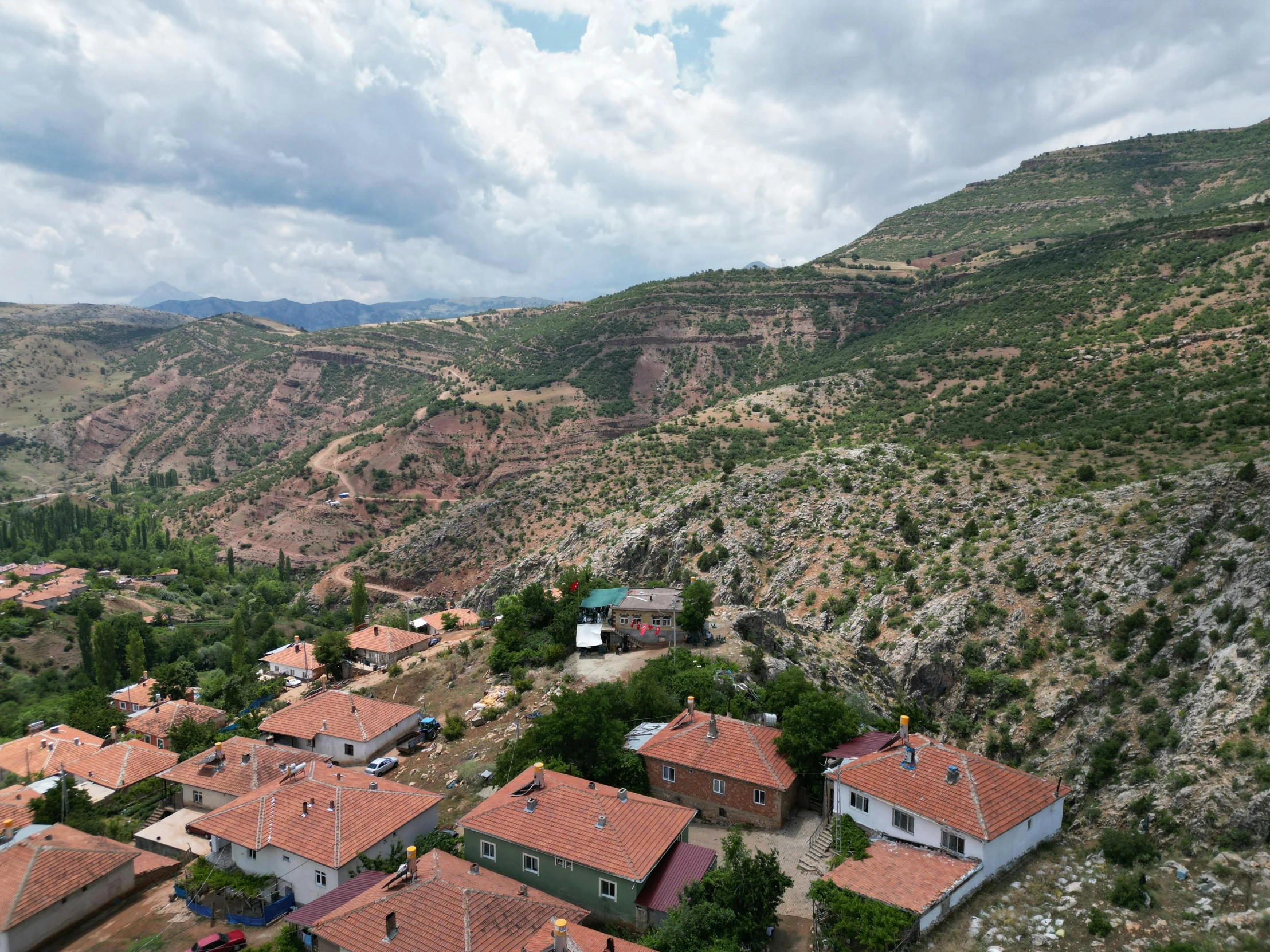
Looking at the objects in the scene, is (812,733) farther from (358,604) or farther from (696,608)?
(358,604)

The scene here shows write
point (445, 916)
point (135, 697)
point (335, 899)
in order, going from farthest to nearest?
1. point (135, 697)
2. point (335, 899)
3. point (445, 916)

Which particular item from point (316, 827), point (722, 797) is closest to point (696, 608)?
point (722, 797)

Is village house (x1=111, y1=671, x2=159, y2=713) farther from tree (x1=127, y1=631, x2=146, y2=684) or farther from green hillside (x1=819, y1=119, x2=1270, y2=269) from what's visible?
green hillside (x1=819, y1=119, x2=1270, y2=269)

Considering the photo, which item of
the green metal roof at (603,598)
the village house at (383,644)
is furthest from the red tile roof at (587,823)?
the village house at (383,644)

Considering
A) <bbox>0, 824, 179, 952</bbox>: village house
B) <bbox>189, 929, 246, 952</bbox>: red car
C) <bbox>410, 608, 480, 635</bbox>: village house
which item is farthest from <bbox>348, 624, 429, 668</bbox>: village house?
<bbox>189, 929, 246, 952</bbox>: red car

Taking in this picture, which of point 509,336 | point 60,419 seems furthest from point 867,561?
point 60,419

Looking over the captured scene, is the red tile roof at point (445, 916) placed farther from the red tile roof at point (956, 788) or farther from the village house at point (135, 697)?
the village house at point (135, 697)
